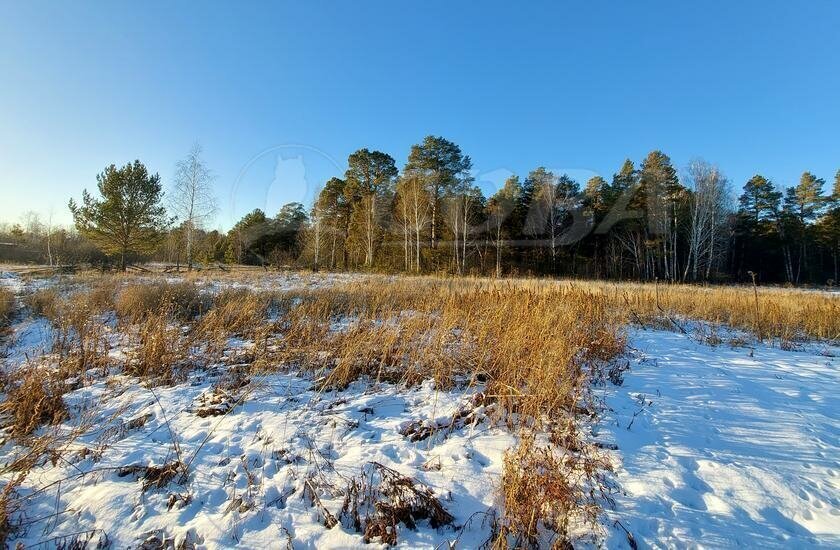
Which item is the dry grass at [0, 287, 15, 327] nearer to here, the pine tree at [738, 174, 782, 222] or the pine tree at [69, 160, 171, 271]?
the pine tree at [69, 160, 171, 271]

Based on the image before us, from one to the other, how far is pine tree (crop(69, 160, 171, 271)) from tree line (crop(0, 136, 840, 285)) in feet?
0.28

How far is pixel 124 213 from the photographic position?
66.5 feet

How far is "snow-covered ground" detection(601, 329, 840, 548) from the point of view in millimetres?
1756

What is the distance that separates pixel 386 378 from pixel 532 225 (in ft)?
89.4

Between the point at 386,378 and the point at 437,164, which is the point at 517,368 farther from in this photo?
the point at 437,164

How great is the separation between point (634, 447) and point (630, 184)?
33806 mm

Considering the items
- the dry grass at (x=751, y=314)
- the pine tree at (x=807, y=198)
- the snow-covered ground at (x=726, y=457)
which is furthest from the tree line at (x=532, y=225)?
the snow-covered ground at (x=726, y=457)

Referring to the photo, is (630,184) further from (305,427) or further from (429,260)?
(305,427)

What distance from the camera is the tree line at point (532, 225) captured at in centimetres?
2389

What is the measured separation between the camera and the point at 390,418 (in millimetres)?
3053

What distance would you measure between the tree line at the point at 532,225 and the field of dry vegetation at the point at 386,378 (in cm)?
1693

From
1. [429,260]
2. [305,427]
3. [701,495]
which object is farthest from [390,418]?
[429,260]

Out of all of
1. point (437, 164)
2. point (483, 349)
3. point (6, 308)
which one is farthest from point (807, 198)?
point (6, 308)

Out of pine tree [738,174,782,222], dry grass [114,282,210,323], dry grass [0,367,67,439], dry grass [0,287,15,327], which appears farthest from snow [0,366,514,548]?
pine tree [738,174,782,222]
